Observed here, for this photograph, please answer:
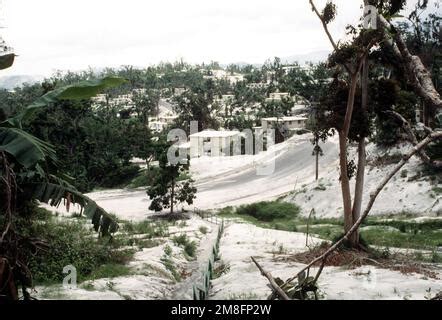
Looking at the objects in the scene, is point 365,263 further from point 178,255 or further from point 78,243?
point 78,243

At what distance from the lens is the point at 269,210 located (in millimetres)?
40594

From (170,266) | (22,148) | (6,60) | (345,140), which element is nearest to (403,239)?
(345,140)

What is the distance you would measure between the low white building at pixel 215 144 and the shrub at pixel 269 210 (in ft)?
98.7

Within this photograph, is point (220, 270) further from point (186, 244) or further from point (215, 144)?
point (215, 144)

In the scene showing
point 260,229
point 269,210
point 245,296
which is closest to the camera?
point 245,296

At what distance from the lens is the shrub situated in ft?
128

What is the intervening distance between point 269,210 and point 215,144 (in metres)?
33.4

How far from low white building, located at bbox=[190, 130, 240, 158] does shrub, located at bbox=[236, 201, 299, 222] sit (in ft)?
98.7

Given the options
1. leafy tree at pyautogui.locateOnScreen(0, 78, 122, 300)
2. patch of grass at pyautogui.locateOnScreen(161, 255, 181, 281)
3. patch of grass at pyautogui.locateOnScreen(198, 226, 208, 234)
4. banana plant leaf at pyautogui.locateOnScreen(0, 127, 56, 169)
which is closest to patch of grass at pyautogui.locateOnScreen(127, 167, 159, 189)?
patch of grass at pyautogui.locateOnScreen(198, 226, 208, 234)

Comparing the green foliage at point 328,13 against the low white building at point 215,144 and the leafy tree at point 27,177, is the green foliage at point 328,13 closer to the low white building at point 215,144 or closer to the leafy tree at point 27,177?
the leafy tree at point 27,177

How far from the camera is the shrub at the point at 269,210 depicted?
3912 cm

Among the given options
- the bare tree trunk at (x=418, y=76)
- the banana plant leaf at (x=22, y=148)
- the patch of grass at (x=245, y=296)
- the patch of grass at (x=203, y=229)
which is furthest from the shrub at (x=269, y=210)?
the bare tree trunk at (x=418, y=76)
